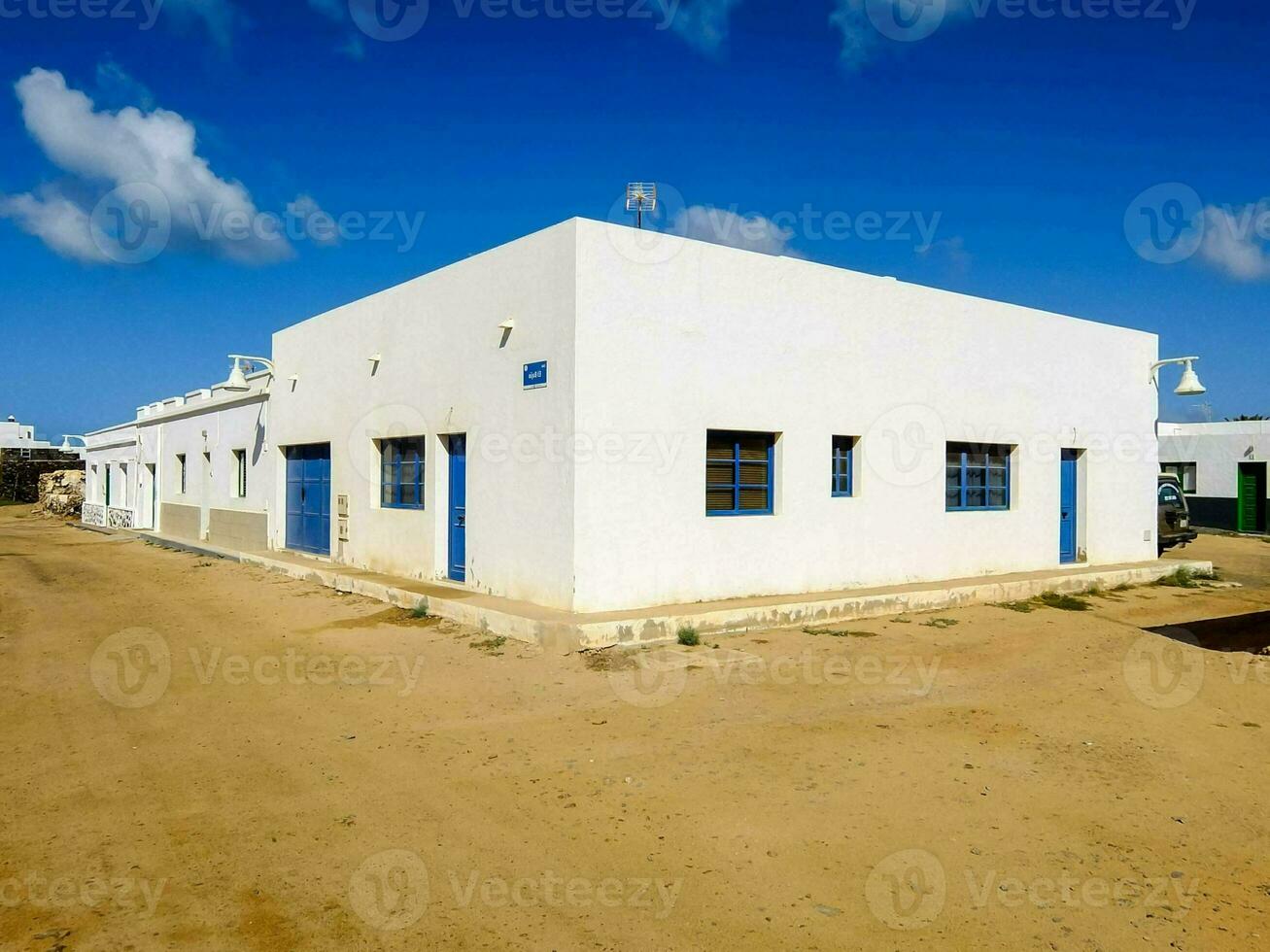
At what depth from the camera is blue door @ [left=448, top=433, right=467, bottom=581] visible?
11203 mm

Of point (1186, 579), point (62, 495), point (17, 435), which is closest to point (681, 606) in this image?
point (1186, 579)

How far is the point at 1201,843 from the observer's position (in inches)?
169

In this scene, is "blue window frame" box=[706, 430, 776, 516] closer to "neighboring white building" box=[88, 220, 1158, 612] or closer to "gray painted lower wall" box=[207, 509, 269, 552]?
"neighboring white building" box=[88, 220, 1158, 612]

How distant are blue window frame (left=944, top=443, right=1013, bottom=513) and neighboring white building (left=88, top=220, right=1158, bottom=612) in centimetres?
5

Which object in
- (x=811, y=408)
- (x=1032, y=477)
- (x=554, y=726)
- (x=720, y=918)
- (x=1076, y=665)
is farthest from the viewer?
(x=1032, y=477)

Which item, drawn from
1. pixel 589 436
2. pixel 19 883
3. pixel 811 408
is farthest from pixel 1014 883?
pixel 811 408

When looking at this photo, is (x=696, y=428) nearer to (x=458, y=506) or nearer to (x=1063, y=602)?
(x=458, y=506)

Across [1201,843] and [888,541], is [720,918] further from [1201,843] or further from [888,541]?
[888,541]

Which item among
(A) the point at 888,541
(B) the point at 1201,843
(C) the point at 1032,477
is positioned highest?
(C) the point at 1032,477

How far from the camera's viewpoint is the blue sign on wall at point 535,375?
953 centimetres

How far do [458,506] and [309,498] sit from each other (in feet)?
19.1

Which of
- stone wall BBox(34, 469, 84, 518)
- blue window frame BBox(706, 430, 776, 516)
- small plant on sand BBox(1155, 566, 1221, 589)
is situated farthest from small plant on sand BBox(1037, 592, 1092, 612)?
stone wall BBox(34, 469, 84, 518)

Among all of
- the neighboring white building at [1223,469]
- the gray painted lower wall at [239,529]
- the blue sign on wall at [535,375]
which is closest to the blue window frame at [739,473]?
the blue sign on wall at [535,375]

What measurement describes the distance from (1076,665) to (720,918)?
637cm
